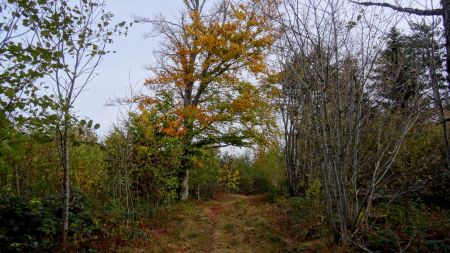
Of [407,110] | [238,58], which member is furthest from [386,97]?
[238,58]

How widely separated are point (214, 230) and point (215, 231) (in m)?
0.14

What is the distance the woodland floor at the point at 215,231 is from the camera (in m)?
8.91

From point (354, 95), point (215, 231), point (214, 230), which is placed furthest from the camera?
point (214, 230)

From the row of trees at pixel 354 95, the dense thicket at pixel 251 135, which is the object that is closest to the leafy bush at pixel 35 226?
the dense thicket at pixel 251 135

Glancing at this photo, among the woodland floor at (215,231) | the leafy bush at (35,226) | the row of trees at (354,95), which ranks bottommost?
the woodland floor at (215,231)

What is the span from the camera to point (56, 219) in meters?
7.97

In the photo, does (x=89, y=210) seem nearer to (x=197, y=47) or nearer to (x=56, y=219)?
(x=56, y=219)

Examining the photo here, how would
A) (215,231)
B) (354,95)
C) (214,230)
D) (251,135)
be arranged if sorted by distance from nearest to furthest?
(354,95)
(215,231)
(214,230)
(251,135)

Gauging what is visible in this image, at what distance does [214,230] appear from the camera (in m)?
11.1

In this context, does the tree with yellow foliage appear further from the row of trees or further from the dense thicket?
the row of trees

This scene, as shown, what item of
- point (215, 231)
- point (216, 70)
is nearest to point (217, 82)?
point (216, 70)

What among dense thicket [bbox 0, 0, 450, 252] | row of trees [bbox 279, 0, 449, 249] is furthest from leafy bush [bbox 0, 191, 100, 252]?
row of trees [bbox 279, 0, 449, 249]

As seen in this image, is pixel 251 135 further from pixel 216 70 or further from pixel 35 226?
pixel 35 226

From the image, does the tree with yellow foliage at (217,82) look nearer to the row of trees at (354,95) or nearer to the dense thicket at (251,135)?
the dense thicket at (251,135)
